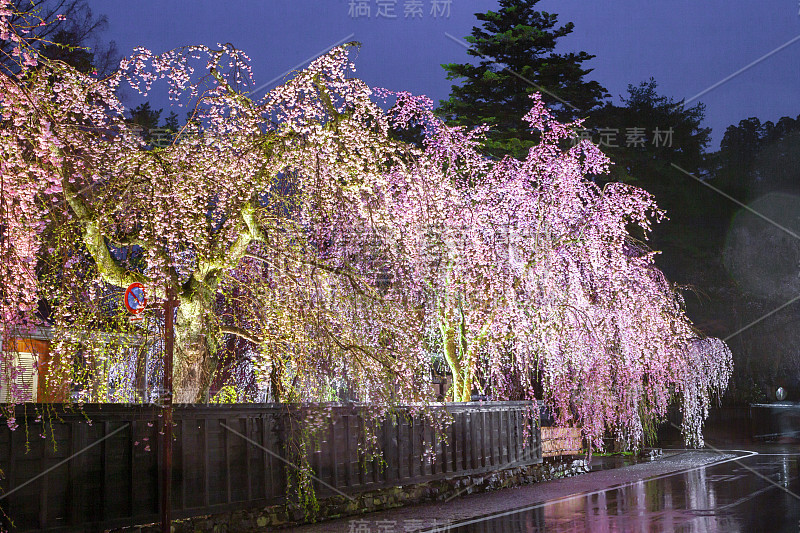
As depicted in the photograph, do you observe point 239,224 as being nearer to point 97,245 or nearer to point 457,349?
point 97,245


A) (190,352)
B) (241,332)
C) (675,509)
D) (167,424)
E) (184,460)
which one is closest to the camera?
(167,424)

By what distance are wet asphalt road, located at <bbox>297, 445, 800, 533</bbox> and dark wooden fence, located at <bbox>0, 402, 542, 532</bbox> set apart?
3.11 ft

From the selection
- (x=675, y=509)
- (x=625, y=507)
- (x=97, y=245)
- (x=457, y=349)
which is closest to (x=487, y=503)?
(x=625, y=507)

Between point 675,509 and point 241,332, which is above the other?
point 241,332

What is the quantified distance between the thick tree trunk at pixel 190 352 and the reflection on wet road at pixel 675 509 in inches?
184

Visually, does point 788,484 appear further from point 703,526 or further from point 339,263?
point 339,263

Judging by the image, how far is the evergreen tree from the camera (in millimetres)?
33000

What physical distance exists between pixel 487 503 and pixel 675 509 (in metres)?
3.74

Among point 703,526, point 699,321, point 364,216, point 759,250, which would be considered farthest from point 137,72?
point 759,250

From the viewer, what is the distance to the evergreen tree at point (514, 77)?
3300cm

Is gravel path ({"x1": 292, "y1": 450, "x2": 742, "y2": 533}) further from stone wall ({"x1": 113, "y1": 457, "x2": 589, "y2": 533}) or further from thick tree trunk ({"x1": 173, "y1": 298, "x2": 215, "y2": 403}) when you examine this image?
thick tree trunk ({"x1": 173, "y1": 298, "x2": 215, "y2": 403})

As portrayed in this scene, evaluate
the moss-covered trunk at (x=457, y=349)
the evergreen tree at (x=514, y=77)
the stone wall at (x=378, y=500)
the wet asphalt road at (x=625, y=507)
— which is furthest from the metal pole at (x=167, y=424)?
the evergreen tree at (x=514, y=77)

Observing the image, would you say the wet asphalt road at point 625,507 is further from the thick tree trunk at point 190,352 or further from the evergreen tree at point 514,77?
the evergreen tree at point 514,77

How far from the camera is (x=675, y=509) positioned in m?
13.4
